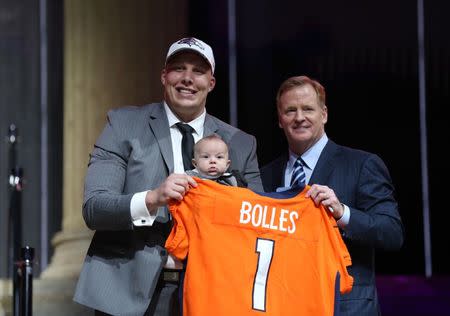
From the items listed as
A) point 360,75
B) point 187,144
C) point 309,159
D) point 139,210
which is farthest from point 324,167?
point 360,75

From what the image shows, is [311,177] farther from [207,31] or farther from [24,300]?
[207,31]

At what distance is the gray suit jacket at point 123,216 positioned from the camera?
2.50 meters

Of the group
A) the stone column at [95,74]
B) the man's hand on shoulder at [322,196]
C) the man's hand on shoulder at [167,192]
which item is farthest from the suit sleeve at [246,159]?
the stone column at [95,74]

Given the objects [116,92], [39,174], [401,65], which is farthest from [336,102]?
[39,174]

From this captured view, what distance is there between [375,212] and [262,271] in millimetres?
531

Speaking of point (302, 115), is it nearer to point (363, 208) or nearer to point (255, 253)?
point (363, 208)

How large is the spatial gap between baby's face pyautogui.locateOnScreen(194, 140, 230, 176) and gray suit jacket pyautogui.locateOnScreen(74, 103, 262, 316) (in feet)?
0.34

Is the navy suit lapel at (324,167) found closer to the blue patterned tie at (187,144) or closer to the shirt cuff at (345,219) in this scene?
the shirt cuff at (345,219)

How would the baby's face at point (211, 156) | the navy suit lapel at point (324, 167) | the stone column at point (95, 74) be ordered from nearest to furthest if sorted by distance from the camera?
the baby's face at point (211, 156) < the navy suit lapel at point (324, 167) < the stone column at point (95, 74)

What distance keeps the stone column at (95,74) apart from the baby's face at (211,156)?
2.83 meters

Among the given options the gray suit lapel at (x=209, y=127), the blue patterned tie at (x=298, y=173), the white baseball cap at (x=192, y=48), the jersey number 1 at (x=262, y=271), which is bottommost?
the jersey number 1 at (x=262, y=271)

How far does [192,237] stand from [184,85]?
0.51 m

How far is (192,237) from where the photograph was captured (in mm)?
2555

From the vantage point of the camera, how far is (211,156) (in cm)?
257
